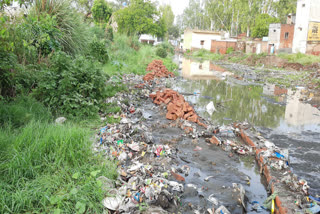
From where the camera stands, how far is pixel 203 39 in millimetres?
46875

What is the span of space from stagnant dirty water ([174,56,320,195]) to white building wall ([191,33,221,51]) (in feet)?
115

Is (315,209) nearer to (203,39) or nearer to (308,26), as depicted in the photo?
(308,26)

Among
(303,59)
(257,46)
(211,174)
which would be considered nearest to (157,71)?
(211,174)

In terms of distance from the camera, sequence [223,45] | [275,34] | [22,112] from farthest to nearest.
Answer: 1. [223,45]
2. [275,34]
3. [22,112]

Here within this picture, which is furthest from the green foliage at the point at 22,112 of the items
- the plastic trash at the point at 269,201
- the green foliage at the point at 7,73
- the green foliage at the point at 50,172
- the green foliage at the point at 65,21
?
the plastic trash at the point at 269,201

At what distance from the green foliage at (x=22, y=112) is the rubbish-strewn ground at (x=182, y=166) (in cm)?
119

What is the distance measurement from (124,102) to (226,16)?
153 feet

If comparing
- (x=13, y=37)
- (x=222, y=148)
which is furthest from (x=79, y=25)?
(x=222, y=148)

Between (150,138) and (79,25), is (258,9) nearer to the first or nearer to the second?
(79,25)

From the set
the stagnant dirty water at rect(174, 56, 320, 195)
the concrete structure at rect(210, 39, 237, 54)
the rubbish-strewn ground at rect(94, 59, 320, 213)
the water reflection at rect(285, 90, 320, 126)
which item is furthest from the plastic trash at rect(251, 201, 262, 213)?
the concrete structure at rect(210, 39, 237, 54)

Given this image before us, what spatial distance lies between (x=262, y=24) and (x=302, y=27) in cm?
959

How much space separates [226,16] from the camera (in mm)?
48281

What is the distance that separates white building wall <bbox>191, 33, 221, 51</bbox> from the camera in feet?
151

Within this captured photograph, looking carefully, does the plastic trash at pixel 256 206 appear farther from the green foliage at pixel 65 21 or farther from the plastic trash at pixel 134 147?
the green foliage at pixel 65 21
